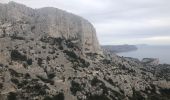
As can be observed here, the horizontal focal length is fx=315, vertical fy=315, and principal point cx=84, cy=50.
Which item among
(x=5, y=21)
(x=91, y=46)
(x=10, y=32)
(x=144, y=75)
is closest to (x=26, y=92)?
(x=10, y=32)

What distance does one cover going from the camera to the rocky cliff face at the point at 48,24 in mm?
93938

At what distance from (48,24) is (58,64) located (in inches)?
779

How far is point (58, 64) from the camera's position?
83.3 m

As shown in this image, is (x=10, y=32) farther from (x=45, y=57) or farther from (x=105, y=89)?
(x=105, y=89)

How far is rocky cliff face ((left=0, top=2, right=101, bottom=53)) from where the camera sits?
93.9 m

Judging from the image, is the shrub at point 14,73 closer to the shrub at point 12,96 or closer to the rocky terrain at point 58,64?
the rocky terrain at point 58,64

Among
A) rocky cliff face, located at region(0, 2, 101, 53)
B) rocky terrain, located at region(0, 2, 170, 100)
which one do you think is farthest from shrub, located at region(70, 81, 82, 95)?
rocky cliff face, located at region(0, 2, 101, 53)

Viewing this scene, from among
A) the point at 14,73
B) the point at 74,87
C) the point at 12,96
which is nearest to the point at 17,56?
the point at 14,73

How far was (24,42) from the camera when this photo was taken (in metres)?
86.8

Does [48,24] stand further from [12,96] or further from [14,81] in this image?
[12,96]

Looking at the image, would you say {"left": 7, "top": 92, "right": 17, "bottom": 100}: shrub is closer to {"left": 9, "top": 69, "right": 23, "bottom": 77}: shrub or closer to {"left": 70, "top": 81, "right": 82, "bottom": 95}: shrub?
{"left": 9, "top": 69, "right": 23, "bottom": 77}: shrub

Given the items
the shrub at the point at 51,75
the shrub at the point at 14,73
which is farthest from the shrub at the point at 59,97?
the shrub at the point at 14,73

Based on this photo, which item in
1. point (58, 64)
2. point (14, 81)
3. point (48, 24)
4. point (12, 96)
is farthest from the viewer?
point (48, 24)

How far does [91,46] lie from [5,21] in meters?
29.4
